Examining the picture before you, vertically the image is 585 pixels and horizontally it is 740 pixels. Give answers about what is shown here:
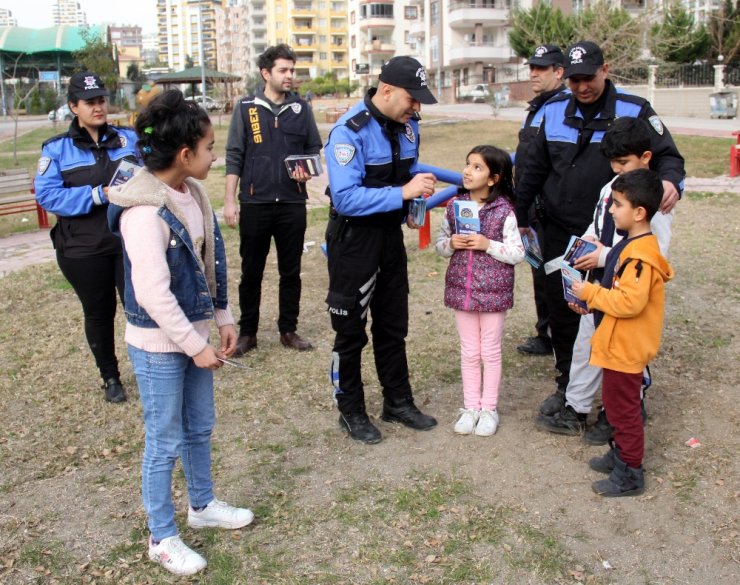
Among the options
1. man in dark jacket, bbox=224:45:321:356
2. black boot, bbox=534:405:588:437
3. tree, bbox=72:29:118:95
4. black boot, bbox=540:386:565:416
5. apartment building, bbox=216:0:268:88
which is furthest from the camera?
apartment building, bbox=216:0:268:88

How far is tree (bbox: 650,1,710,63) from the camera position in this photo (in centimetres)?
2695

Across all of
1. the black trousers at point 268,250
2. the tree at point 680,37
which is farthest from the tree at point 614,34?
the black trousers at point 268,250

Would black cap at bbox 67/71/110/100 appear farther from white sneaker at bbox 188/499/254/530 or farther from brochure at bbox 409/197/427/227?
white sneaker at bbox 188/499/254/530

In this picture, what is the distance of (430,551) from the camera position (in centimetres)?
313

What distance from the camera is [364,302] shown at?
12.9 feet

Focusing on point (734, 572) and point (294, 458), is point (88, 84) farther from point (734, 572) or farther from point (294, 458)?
point (734, 572)

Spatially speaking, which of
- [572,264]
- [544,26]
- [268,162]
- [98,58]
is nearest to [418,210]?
[572,264]

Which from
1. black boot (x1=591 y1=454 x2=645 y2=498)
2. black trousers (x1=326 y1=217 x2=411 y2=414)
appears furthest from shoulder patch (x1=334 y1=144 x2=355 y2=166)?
black boot (x1=591 y1=454 x2=645 y2=498)

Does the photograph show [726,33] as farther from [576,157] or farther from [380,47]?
[380,47]

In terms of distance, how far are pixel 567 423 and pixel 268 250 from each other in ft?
8.62

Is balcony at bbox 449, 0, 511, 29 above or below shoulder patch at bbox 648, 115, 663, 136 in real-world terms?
above

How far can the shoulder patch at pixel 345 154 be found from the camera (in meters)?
3.62

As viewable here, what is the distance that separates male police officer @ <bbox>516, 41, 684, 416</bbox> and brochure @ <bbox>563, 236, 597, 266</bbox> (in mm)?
447

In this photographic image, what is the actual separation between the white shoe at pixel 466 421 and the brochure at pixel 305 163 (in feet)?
6.60
